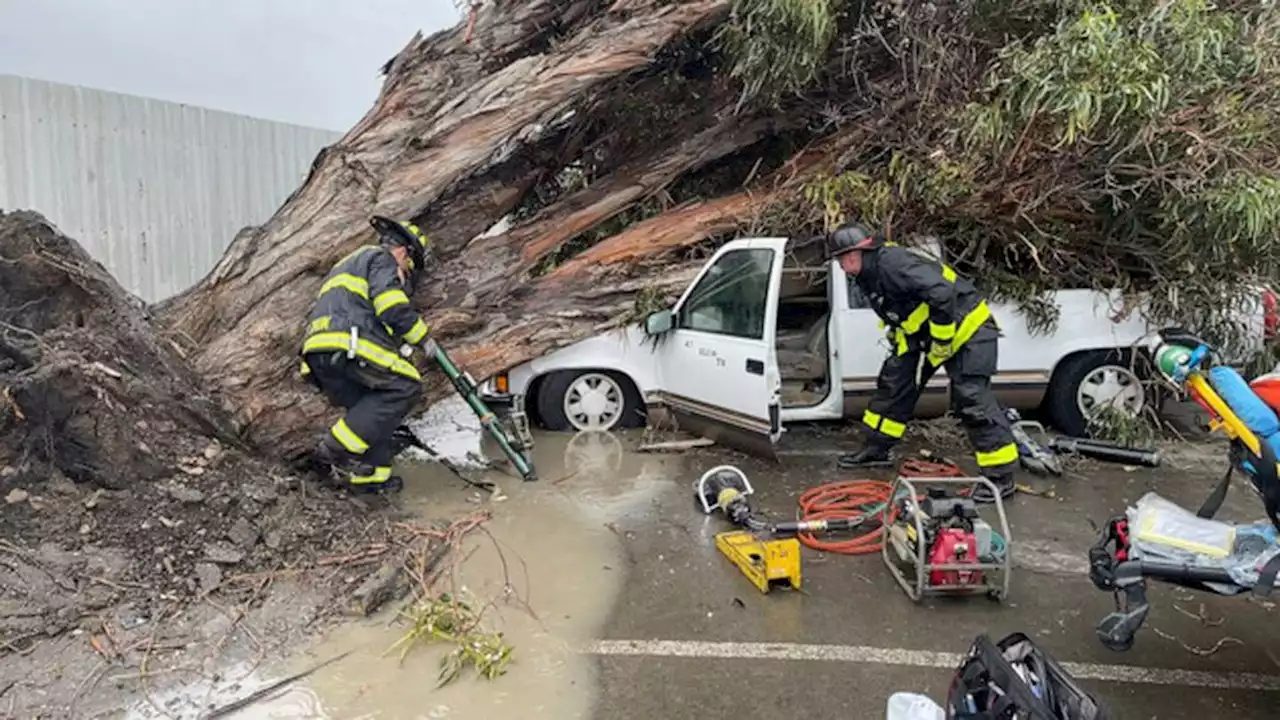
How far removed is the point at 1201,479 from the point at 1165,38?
2.77 metres

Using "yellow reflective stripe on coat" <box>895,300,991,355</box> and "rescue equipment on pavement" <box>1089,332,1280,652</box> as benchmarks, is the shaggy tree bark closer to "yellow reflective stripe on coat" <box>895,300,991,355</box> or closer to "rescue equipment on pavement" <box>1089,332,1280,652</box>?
"yellow reflective stripe on coat" <box>895,300,991,355</box>

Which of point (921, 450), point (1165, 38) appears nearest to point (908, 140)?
point (1165, 38)

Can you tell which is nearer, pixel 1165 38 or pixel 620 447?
pixel 1165 38

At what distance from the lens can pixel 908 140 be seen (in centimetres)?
617

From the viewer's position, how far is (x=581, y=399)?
634 centimetres

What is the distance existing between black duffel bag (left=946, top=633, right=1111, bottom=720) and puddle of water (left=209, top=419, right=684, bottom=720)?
4.49 feet

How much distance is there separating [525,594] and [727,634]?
0.98 metres

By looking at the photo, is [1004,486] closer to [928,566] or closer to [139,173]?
[928,566]

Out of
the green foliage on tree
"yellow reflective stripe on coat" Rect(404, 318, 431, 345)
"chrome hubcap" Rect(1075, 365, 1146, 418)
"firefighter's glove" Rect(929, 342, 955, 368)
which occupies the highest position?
the green foliage on tree

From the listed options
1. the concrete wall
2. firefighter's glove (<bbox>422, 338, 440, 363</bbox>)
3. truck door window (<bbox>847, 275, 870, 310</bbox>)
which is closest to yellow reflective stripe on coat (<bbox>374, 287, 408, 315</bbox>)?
firefighter's glove (<bbox>422, 338, 440, 363</bbox>)

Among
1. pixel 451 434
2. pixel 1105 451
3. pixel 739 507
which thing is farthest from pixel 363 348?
pixel 1105 451

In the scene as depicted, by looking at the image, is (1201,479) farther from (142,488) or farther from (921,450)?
(142,488)

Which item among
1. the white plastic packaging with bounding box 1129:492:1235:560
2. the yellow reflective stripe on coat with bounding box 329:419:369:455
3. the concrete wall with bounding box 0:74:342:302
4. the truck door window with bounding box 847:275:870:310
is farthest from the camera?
the concrete wall with bounding box 0:74:342:302

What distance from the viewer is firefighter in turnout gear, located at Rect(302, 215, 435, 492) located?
473 centimetres
